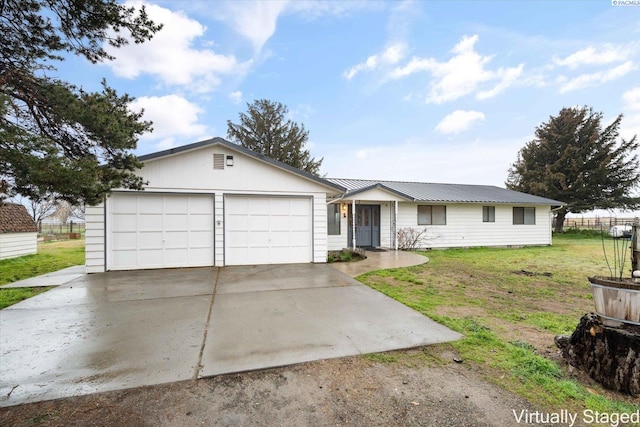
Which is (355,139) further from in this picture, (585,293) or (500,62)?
(585,293)

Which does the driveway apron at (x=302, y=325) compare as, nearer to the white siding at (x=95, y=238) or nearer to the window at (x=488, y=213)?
the white siding at (x=95, y=238)

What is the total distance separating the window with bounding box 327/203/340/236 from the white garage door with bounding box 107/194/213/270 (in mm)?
5486

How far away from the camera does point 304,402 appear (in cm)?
221

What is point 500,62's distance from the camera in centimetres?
1145

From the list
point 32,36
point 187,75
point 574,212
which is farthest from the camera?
point 574,212

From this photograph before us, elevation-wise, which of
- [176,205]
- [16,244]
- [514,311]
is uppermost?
[176,205]

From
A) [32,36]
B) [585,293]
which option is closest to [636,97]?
[585,293]


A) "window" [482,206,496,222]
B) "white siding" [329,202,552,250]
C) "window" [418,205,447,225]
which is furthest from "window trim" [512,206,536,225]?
"window" [418,205,447,225]

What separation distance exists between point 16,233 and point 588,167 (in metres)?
37.9

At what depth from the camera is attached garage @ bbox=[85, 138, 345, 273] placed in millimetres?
7836

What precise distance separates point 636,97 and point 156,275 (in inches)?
722

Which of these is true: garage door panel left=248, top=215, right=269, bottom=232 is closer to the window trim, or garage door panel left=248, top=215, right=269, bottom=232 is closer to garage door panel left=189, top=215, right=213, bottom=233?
garage door panel left=189, top=215, right=213, bottom=233

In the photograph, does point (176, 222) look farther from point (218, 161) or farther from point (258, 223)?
point (258, 223)

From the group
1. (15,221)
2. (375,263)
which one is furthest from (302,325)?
(15,221)
